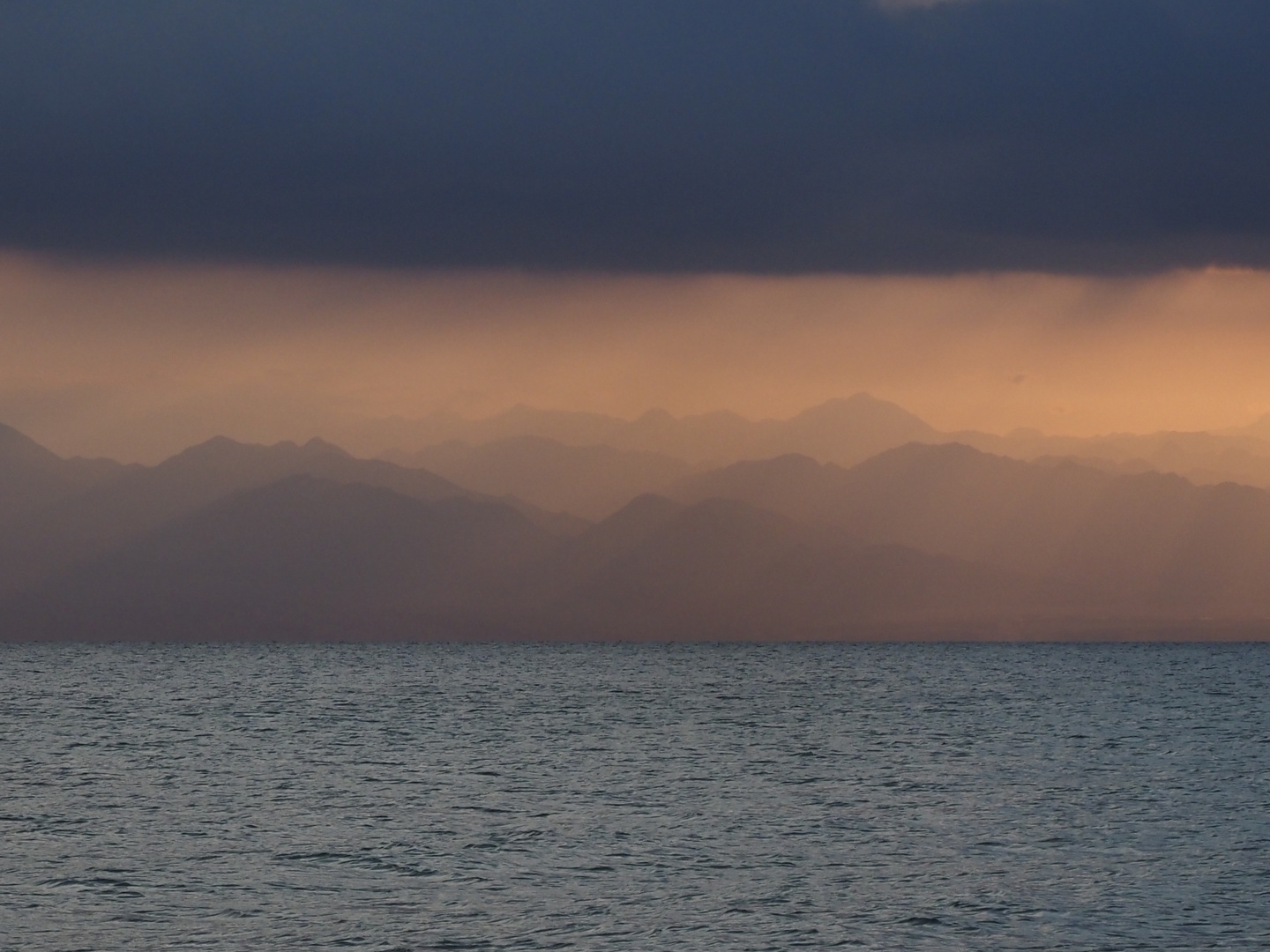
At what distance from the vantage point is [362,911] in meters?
42.4

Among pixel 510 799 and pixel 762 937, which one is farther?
pixel 510 799

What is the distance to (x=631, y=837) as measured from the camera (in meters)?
55.8

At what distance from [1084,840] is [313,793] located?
34.4 metres

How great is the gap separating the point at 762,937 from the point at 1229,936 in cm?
1221

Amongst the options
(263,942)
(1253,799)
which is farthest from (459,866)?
(1253,799)

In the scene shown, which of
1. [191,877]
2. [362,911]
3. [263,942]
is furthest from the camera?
[191,877]

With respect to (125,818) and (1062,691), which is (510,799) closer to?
(125,818)

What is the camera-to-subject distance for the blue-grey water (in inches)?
1599

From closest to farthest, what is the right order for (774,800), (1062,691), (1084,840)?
(1084,840), (774,800), (1062,691)

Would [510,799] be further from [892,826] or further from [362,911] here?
[362,911]

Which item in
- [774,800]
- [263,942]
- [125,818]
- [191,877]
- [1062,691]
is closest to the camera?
[263,942]

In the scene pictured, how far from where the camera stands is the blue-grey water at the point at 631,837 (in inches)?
1599

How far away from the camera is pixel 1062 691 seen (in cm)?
18438

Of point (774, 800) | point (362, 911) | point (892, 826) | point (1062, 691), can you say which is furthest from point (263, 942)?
point (1062, 691)
